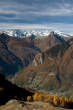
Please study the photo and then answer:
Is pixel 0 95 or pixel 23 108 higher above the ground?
pixel 23 108

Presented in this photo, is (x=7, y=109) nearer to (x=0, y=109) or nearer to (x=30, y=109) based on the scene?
(x=0, y=109)

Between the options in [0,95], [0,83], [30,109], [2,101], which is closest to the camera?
[30,109]

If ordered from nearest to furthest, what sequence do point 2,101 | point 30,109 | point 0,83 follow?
point 30,109 → point 2,101 → point 0,83

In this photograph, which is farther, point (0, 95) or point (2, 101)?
point (0, 95)

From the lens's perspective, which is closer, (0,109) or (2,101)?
(0,109)

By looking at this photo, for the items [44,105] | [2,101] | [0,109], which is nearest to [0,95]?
[2,101]

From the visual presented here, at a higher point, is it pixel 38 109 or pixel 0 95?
pixel 38 109

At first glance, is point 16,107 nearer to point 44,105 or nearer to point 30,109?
point 30,109

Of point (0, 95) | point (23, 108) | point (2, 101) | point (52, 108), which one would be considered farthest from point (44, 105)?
point (0, 95)

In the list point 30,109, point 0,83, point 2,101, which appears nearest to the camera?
point 30,109
